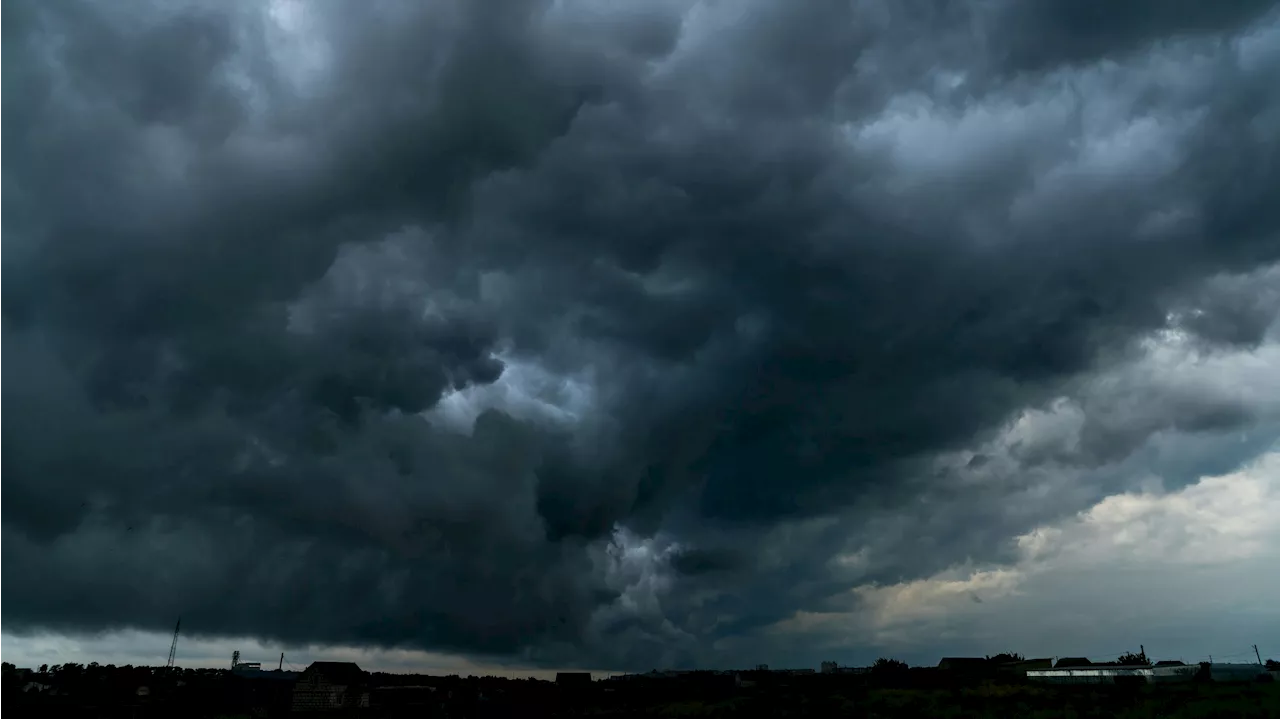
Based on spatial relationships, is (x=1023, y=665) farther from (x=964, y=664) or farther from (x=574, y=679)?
(x=574, y=679)

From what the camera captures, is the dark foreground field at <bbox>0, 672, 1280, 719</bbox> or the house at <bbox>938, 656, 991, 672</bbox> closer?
the dark foreground field at <bbox>0, 672, 1280, 719</bbox>

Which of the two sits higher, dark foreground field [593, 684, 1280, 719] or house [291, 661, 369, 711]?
house [291, 661, 369, 711]

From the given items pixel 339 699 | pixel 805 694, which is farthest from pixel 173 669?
pixel 805 694

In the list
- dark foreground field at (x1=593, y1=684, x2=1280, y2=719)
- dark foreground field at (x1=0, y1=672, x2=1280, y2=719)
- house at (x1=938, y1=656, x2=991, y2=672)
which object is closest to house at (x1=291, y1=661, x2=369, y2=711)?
dark foreground field at (x1=0, y1=672, x2=1280, y2=719)

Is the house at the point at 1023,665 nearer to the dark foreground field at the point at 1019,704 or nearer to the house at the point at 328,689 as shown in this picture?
the dark foreground field at the point at 1019,704

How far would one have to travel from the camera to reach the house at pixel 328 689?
12269 centimetres

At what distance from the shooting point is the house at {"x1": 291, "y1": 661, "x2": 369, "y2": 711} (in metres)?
123

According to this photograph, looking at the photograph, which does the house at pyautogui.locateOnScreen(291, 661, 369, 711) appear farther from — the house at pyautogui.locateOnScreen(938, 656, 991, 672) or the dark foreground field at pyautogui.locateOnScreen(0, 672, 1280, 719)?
the house at pyautogui.locateOnScreen(938, 656, 991, 672)

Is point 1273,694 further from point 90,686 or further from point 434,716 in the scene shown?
point 90,686

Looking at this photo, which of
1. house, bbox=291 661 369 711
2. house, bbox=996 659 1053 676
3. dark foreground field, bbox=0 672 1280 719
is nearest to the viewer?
dark foreground field, bbox=0 672 1280 719

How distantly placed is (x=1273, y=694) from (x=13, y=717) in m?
125

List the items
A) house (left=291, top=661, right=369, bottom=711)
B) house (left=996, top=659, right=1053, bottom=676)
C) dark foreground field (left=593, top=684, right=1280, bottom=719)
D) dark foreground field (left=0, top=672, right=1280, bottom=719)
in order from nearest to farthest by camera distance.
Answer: dark foreground field (left=593, top=684, right=1280, bottom=719), dark foreground field (left=0, top=672, right=1280, bottom=719), house (left=291, top=661, right=369, bottom=711), house (left=996, top=659, right=1053, bottom=676)

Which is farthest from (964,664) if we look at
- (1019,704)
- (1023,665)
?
(1019,704)

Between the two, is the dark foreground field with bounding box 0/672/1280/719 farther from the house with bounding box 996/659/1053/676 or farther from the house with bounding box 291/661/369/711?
the house with bounding box 996/659/1053/676
